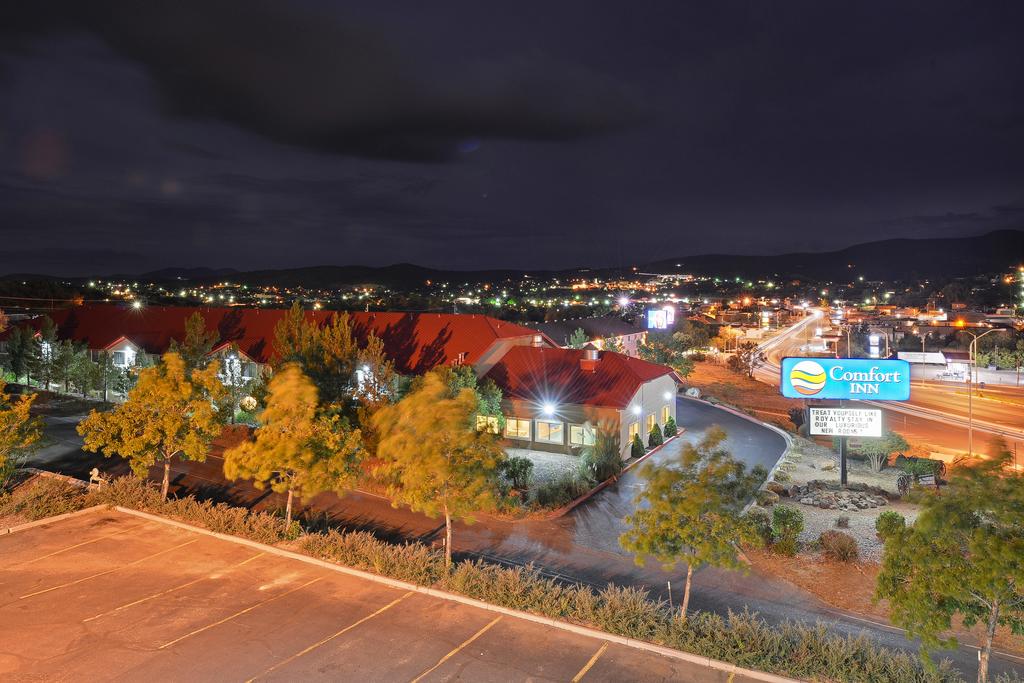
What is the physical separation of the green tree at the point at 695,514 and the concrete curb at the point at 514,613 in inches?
47.8

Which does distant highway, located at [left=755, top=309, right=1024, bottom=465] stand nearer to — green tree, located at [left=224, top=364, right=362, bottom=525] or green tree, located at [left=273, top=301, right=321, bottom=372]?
green tree, located at [left=224, top=364, right=362, bottom=525]

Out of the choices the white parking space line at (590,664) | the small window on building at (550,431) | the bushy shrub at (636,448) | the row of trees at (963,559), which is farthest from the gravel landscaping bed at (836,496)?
the white parking space line at (590,664)

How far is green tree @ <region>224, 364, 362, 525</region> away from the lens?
17766 mm

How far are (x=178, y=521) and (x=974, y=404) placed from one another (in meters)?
52.9

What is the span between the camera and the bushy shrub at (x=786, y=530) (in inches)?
739

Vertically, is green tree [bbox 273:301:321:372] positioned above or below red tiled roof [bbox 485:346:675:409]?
above

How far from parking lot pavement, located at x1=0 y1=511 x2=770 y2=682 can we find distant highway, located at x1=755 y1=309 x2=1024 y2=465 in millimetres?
25816

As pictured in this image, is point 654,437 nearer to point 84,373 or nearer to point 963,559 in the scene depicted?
point 963,559

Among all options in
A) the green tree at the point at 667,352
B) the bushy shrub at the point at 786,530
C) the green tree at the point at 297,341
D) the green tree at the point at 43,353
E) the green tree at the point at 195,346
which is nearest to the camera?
the bushy shrub at the point at 786,530

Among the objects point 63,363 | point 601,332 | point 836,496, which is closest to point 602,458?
point 836,496

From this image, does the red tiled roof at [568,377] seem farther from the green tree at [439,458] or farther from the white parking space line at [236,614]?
the white parking space line at [236,614]

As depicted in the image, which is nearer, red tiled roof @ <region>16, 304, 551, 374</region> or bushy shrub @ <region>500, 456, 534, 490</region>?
bushy shrub @ <region>500, 456, 534, 490</region>

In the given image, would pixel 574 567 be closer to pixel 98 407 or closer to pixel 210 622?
pixel 210 622

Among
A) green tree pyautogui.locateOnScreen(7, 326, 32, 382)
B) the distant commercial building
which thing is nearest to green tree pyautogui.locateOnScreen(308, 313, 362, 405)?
green tree pyautogui.locateOnScreen(7, 326, 32, 382)
